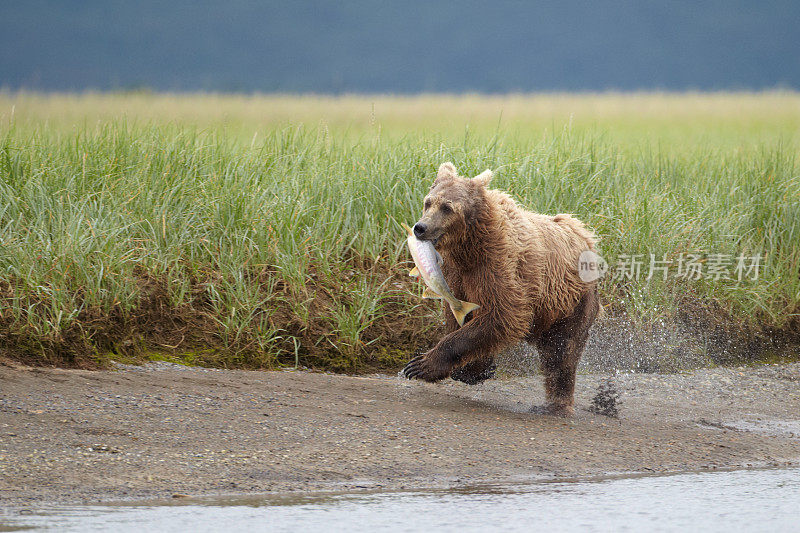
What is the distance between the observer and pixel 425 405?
5781 mm

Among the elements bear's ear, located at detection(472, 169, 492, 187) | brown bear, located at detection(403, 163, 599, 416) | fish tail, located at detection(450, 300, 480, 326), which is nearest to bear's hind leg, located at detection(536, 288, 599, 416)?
brown bear, located at detection(403, 163, 599, 416)

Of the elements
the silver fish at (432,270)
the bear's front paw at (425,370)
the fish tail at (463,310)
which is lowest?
the bear's front paw at (425,370)

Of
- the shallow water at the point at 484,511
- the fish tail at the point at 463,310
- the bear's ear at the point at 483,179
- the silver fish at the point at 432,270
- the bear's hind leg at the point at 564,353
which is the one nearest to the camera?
the shallow water at the point at 484,511

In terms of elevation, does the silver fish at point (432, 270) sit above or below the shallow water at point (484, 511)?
above

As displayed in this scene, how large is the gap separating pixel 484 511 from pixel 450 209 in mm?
1858

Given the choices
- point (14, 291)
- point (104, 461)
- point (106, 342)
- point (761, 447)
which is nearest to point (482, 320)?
point (761, 447)

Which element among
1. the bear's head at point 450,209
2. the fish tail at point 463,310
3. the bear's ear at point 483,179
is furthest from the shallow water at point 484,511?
the bear's ear at point 483,179

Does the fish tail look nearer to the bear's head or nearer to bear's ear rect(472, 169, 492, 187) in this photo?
the bear's head

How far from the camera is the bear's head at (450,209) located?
532 cm

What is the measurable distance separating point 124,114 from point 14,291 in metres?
2.89

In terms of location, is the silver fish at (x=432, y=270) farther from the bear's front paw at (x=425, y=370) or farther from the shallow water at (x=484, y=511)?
the shallow water at (x=484, y=511)

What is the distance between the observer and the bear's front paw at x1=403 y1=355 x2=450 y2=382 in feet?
17.8

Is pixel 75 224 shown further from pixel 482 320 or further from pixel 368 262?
pixel 482 320

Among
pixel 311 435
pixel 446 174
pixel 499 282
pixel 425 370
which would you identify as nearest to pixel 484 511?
pixel 311 435
